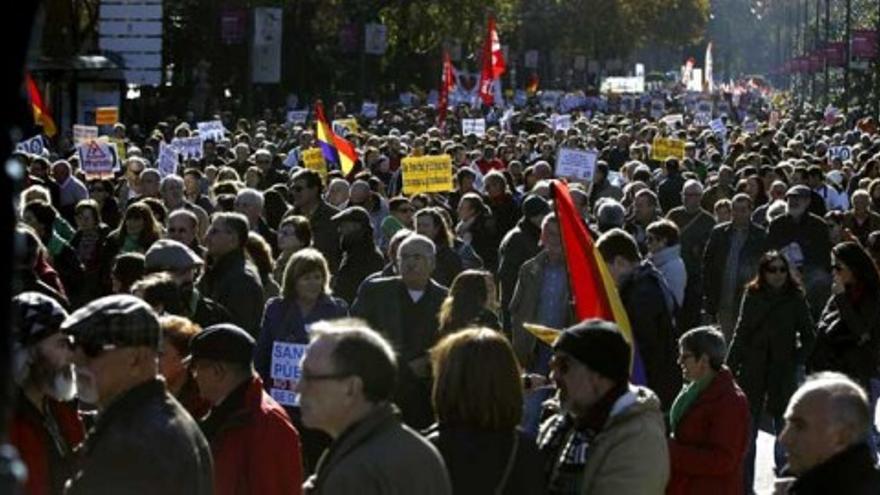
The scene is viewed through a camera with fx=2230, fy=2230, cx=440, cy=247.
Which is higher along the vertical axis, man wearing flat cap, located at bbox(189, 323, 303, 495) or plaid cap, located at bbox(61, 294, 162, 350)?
plaid cap, located at bbox(61, 294, 162, 350)

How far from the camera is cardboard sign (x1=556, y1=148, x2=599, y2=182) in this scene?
21.6 metres

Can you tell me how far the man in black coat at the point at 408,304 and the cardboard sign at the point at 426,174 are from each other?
32.2 ft

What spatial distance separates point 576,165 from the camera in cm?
2175

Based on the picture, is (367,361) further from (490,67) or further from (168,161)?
(490,67)

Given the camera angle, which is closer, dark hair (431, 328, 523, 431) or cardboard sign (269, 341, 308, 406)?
dark hair (431, 328, 523, 431)

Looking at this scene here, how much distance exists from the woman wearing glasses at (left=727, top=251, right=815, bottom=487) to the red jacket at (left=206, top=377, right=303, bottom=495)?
19.7 feet

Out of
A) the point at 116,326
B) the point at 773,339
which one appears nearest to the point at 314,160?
the point at 773,339

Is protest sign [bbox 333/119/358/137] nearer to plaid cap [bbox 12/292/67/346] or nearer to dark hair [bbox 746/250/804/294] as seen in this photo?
dark hair [bbox 746/250/804/294]

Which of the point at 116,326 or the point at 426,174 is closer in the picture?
the point at 116,326

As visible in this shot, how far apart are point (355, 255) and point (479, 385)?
804 centimetres

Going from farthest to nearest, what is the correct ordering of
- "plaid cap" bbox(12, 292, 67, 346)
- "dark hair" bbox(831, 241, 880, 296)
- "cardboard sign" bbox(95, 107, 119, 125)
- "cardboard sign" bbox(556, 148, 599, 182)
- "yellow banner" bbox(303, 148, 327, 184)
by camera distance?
"cardboard sign" bbox(95, 107, 119, 125) < "yellow banner" bbox(303, 148, 327, 184) < "cardboard sign" bbox(556, 148, 599, 182) < "dark hair" bbox(831, 241, 880, 296) < "plaid cap" bbox(12, 292, 67, 346)

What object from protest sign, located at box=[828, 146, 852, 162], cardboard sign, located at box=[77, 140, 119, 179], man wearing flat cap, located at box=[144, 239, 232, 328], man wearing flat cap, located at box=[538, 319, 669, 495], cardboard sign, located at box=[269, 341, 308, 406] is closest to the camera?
man wearing flat cap, located at box=[538, 319, 669, 495]

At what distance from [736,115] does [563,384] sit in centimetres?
7255

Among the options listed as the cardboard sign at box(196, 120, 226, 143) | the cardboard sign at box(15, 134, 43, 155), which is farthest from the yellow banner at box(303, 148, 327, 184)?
the cardboard sign at box(196, 120, 226, 143)
